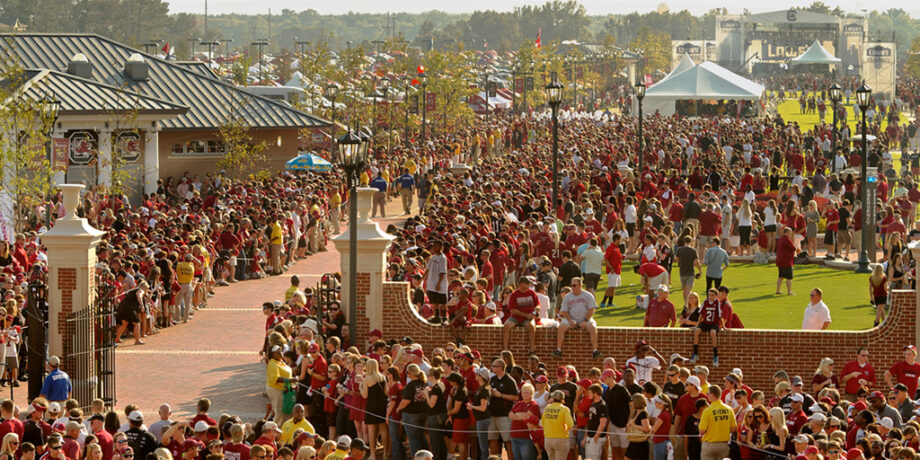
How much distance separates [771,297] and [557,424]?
39.5ft

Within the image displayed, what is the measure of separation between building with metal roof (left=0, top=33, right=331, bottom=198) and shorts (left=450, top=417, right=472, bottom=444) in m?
24.2

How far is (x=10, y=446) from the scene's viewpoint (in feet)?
48.4

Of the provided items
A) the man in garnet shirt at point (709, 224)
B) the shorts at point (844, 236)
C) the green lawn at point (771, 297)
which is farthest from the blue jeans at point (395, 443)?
the shorts at point (844, 236)

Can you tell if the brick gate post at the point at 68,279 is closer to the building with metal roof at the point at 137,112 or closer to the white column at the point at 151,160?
the building with metal roof at the point at 137,112

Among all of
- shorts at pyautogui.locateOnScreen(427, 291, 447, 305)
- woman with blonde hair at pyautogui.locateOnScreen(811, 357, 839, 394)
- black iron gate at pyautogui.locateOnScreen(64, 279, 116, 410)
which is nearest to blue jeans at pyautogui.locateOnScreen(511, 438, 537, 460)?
woman with blonde hair at pyautogui.locateOnScreen(811, 357, 839, 394)

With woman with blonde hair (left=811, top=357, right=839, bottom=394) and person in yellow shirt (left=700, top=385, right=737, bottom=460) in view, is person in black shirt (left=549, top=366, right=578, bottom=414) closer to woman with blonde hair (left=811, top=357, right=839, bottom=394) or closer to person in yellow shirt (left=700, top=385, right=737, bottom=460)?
person in yellow shirt (left=700, top=385, right=737, bottom=460)

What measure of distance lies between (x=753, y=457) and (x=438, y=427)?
3.68m

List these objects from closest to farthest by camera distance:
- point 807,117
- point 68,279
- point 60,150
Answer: point 68,279
point 60,150
point 807,117

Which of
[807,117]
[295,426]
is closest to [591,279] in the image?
[295,426]

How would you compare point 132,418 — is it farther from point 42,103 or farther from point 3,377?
point 42,103

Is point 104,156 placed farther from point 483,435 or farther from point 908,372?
point 908,372

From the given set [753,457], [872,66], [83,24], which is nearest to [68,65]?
[753,457]

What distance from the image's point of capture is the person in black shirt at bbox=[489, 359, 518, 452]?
16875 millimetres

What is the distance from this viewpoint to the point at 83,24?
16512cm
